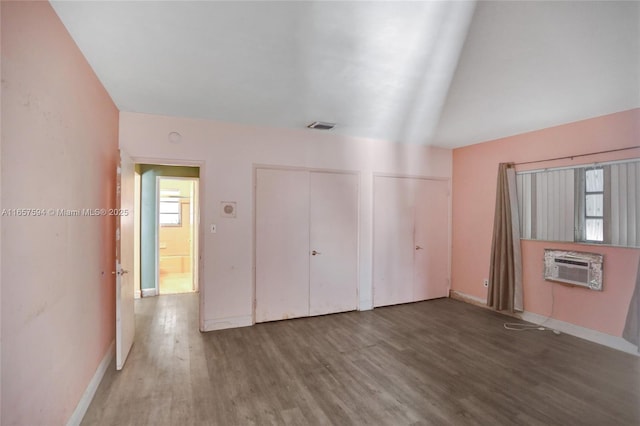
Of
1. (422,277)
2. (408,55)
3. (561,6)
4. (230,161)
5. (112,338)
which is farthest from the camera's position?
(422,277)

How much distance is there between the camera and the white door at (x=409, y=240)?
475 centimetres

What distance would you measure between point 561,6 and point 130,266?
4042 millimetres

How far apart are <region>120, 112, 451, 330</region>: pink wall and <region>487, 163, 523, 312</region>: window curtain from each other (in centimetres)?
246

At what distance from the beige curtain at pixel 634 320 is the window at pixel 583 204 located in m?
0.50

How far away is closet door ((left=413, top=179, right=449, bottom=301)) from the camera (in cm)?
504

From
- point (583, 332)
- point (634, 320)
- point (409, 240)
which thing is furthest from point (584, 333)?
point (409, 240)

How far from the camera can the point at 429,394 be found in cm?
248

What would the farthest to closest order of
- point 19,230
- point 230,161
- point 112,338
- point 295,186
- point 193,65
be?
point 295,186, point 230,161, point 112,338, point 193,65, point 19,230

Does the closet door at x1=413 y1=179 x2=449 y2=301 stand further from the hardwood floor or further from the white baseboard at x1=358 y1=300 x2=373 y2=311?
the hardwood floor

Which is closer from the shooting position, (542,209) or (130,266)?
(130,266)

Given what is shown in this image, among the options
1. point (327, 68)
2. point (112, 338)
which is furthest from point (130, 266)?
point (327, 68)

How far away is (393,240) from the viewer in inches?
190

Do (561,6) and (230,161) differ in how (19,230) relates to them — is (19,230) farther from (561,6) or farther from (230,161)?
(561,6)

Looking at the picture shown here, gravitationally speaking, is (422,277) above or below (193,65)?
below
